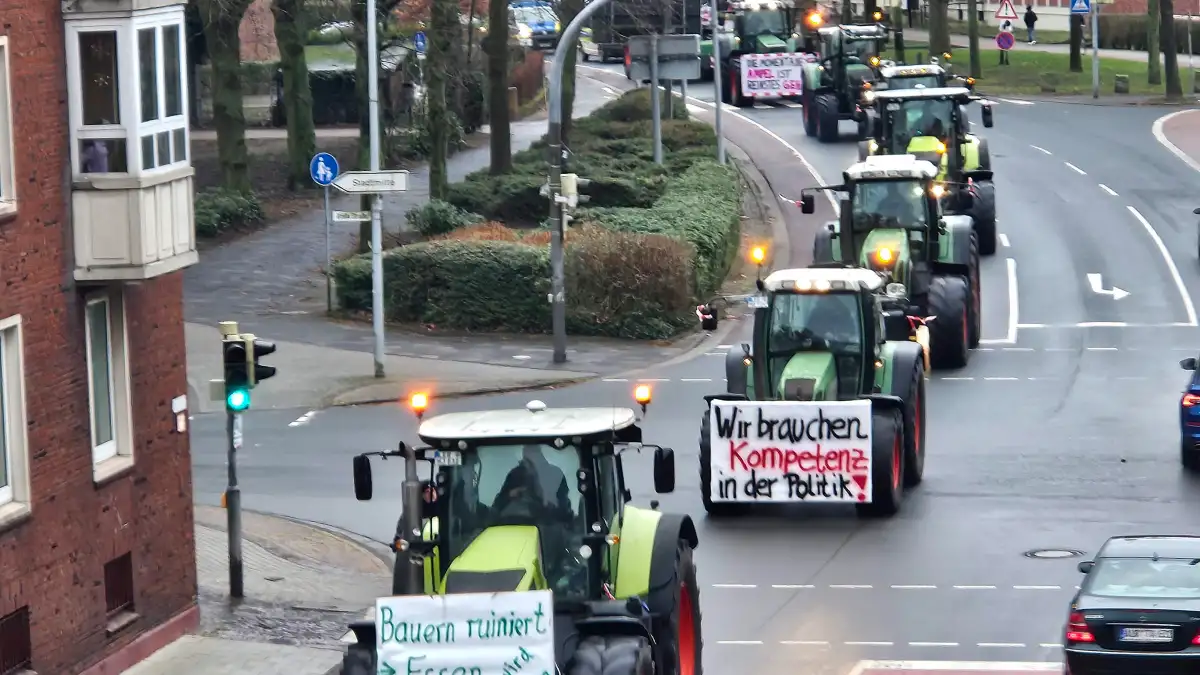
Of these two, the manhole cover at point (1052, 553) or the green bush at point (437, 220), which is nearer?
the manhole cover at point (1052, 553)

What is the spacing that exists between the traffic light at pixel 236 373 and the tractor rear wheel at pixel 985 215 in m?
22.6

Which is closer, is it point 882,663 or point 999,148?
point 882,663

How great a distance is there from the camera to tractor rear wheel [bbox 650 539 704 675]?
45.7 ft

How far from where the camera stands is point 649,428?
26922mm

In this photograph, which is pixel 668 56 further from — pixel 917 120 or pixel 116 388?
pixel 116 388

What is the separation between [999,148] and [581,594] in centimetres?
4088

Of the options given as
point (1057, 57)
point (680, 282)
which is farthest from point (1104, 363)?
point (1057, 57)

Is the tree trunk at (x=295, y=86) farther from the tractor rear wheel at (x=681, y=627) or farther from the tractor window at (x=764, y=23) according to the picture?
the tractor rear wheel at (x=681, y=627)

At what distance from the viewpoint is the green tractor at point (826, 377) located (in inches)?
850

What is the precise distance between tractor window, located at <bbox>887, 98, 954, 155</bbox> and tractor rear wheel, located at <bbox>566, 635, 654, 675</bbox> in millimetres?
27360

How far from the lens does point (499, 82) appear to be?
149 ft

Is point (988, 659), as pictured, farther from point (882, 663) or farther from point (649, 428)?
point (649, 428)

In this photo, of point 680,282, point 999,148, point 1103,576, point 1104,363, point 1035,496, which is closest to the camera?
point 1103,576

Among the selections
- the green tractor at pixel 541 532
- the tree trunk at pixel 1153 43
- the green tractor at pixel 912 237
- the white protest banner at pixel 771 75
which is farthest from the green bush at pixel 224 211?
the tree trunk at pixel 1153 43
